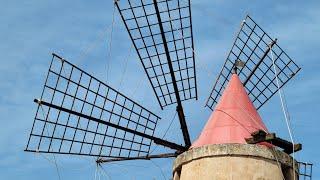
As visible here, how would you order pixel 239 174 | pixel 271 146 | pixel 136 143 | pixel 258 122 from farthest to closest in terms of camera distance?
pixel 136 143
pixel 258 122
pixel 271 146
pixel 239 174

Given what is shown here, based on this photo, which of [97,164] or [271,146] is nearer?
[271,146]

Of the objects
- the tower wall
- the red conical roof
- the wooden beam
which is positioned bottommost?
the tower wall

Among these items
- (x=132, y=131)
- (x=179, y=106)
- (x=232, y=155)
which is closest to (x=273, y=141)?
(x=232, y=155)

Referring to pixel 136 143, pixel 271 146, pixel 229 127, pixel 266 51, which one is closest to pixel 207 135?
pixel 229 127

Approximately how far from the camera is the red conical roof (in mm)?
8891

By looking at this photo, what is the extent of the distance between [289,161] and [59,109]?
4.08 m

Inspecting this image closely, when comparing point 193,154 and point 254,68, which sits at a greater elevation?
point 254,68

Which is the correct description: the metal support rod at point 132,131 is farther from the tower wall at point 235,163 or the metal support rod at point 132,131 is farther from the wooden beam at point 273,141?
the wooden beam at point 273,141

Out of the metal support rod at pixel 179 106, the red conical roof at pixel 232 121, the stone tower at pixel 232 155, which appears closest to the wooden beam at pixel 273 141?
the stone tower at pixel 232 155

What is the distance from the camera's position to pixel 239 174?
823 centimetres

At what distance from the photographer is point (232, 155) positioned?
8.38 meters

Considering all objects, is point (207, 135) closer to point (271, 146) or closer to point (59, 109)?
point (271, 146)

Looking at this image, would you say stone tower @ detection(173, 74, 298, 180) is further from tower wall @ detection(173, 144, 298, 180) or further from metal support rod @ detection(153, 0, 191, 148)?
metal support rod @ detection(153, 0, 191, 148)

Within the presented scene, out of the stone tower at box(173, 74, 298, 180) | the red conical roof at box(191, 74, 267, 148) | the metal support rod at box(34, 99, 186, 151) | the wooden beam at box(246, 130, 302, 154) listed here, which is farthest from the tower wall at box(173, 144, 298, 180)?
the metal support rod at box(34, 99, 186, 151)
